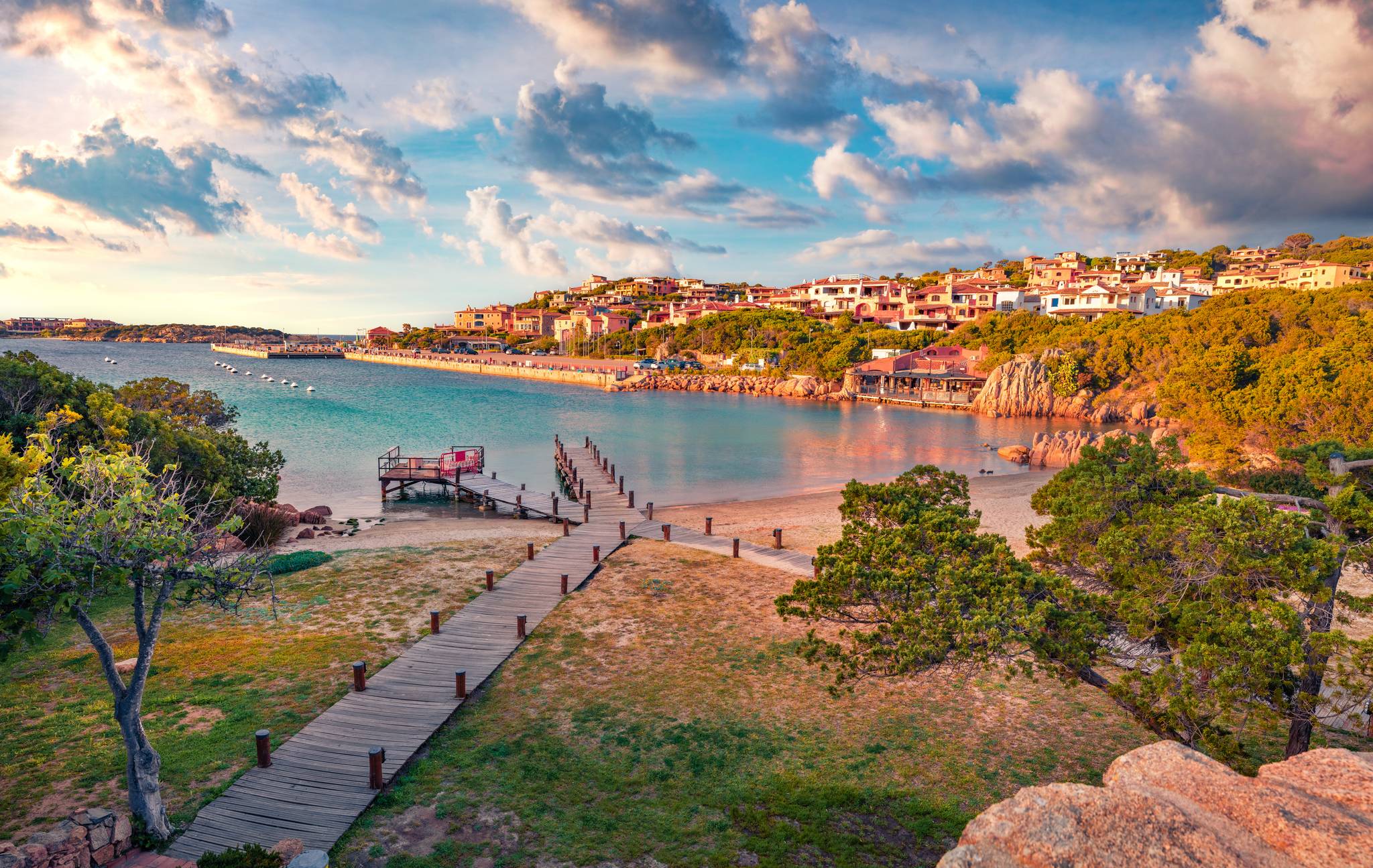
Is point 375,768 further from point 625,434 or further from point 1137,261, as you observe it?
point 1137,261

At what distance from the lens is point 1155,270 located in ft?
474

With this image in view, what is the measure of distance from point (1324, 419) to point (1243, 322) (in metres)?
46.7

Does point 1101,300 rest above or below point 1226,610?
above

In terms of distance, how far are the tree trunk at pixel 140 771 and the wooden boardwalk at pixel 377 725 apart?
1.65 ft

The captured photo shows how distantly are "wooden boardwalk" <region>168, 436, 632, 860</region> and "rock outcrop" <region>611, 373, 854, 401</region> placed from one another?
82.5 meters

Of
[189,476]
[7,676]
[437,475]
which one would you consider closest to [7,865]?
[7,676]

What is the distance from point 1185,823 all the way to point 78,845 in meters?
11.8

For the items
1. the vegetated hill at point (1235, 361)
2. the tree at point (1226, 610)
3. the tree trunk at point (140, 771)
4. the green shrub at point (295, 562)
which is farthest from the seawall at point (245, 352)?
the tree at point (1226, 610)

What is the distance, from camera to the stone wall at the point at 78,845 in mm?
7578

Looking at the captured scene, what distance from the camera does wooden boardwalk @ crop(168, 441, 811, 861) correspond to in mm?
9898

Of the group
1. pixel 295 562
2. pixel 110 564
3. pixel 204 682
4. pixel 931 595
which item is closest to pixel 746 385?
pixel 295 562

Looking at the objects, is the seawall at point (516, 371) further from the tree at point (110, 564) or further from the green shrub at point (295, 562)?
the tree at point (110, 564)

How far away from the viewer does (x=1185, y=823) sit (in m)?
5.13

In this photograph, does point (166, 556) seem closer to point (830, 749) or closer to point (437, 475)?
point (830, 749)
